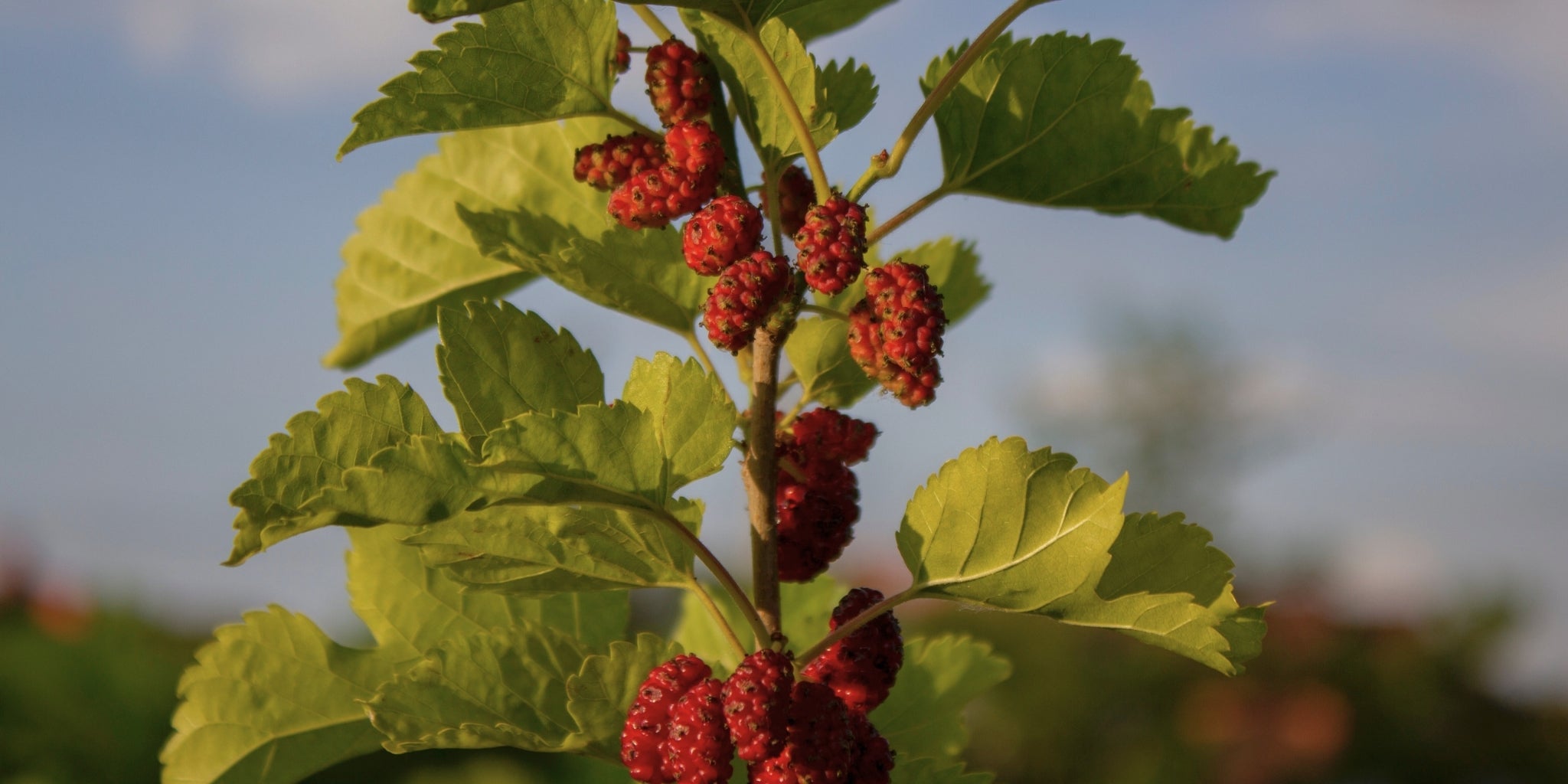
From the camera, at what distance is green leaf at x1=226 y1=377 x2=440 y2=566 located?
39.6 inches

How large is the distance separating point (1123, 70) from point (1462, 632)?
26.5 feet

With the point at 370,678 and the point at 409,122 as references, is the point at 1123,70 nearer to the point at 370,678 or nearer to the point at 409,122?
the point at 409,122

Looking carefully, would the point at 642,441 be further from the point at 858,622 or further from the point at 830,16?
the point at 830,16

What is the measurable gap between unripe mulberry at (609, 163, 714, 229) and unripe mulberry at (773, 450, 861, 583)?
285 millimetres

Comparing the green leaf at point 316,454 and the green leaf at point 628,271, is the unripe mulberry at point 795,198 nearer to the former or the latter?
the green leaf at point 628,271

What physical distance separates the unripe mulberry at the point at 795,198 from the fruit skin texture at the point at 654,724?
0.48 meters

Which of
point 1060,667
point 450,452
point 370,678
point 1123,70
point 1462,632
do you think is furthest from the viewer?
point 1462,632

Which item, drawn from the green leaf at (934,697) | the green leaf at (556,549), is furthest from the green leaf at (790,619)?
the green leaf at (556,549)

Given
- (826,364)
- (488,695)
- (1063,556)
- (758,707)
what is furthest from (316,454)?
(1063,556)

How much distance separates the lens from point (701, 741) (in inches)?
43.8

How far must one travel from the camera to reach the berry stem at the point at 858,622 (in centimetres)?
121

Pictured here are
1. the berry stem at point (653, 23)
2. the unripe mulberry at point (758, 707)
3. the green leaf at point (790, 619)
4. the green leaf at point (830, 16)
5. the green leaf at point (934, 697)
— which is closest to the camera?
the unripe mulberry at point (758, 707)

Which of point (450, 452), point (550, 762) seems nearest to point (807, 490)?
point (450, 452)

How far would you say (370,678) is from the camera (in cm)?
153
